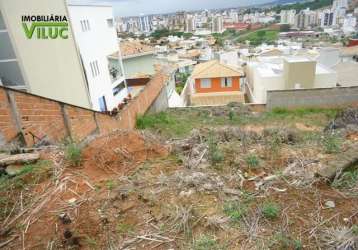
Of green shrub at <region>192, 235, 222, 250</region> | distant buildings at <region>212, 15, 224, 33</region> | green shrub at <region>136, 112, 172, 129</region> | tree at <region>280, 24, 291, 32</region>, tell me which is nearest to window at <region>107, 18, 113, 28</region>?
green shrub at <region>136, 112, 172, 129</region>

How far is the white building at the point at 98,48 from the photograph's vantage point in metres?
9.55

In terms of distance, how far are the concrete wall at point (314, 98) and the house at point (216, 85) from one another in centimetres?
379

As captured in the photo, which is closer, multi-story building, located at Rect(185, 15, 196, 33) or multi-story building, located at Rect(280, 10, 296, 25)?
multi-story building, located at Rect(280, 10, 296, 25)

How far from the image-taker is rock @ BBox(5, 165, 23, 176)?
3.05 meters

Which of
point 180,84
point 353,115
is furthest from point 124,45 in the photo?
point 353,115

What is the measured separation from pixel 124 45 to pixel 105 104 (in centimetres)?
1018

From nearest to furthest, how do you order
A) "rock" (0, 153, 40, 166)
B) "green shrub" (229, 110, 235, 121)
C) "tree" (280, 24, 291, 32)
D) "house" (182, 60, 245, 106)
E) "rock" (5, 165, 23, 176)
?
1. "rock" (5, 165, 23, 176)
2. "rock" (0, 153, 40, 166)
3. "green shrub" (229, 110, 235, 121)
4. "house" (182, 60, 245, 106)
5. "tree" (280, 24, 291, 32)

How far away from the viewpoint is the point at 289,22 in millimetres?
95562

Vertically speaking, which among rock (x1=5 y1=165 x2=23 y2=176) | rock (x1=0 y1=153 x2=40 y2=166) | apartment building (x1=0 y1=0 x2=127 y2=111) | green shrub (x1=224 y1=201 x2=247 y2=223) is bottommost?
green shrub (x1=224 y1=201 x2=247 y2=223)

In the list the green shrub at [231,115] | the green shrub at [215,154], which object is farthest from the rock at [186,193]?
the green shrub at [231,115]

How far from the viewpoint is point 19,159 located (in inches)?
127

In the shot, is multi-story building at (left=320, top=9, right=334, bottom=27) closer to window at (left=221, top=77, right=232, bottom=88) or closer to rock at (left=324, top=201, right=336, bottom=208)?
window at (left=221, top=77, right=232, bottom=88)

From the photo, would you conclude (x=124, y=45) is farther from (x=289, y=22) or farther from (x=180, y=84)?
(x=289, y=22)

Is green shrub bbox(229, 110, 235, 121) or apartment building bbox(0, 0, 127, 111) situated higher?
apartment building bbox(0, 0, 127, 111)
